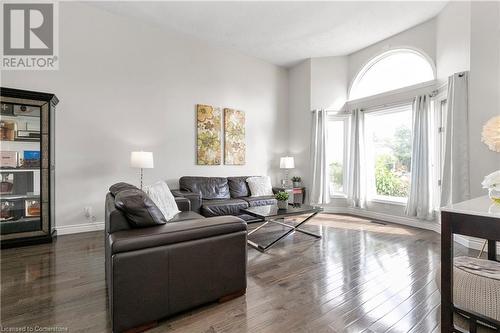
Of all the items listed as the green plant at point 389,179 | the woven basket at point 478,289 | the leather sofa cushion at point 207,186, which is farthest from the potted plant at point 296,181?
the woven basket at point 478,289

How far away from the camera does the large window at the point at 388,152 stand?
4707 mm

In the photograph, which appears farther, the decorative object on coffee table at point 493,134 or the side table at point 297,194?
the side table at point 297,194

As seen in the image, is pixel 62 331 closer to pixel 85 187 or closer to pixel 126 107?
pixel 85 187

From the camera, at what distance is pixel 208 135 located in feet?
16.4

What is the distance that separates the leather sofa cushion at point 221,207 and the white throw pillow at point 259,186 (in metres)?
0.65

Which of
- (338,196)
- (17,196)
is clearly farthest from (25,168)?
(338,196)

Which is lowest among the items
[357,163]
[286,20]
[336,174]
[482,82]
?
[336,174]

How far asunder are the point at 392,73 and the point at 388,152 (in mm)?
1593

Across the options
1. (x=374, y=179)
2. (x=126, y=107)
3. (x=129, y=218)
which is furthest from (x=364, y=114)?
(x=129, y=218)

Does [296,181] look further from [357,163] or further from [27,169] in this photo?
[27,169]

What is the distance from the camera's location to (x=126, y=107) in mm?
4137

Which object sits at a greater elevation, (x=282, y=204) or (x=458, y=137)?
(x=458, y=137)

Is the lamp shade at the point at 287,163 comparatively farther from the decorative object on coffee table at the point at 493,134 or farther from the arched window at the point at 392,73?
the decorative object on coffee table at the point at 493,134

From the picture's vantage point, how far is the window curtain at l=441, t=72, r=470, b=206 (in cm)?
340
